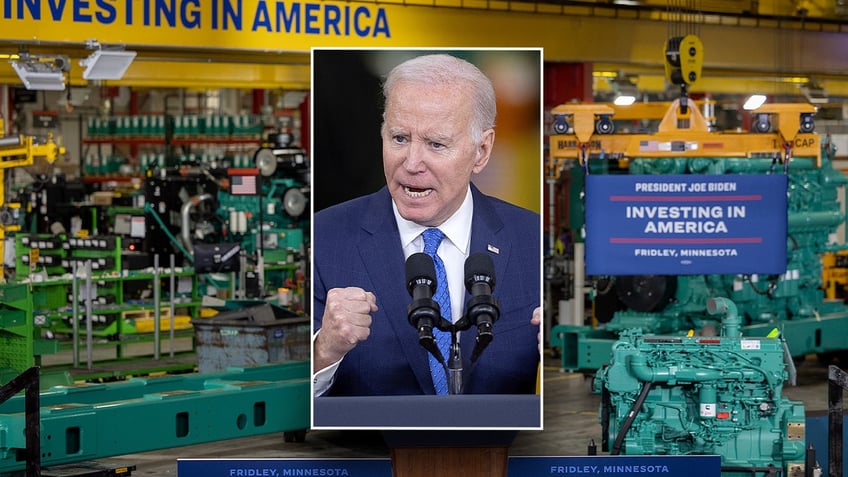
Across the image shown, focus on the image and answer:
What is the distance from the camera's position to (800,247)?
556 inches

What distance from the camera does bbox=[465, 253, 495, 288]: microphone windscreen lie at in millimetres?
6219

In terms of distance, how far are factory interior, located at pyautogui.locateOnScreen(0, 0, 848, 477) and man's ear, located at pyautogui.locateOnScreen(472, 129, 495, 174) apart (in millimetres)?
61

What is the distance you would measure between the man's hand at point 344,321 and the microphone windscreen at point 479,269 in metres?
0.43

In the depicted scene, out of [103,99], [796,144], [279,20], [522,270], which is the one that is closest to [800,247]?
[796,144]

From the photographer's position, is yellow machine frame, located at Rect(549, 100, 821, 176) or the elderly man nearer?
the elderly man

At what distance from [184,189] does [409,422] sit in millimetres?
11195

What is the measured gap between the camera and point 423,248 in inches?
249

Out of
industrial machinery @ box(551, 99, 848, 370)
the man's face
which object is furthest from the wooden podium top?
industrial machinery @ box(551, 99, 848, 370)

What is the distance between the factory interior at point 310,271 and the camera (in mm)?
8422

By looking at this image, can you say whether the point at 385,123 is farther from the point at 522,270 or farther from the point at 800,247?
the point at 800,247

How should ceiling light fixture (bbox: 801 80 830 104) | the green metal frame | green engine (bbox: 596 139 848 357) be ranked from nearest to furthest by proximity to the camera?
the green metal frame < green engine (bbox: 596 139 848 357) < ceiling light fixture (bbox: 801 80 830 104)

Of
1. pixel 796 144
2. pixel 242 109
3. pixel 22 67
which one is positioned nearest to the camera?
pixel 796 144

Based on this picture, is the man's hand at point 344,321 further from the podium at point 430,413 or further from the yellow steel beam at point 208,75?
the yellow steel beam at point 208,75

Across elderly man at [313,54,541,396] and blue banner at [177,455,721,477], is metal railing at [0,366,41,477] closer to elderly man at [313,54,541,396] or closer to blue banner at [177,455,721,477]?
blue banner at [177,455,721,477]
